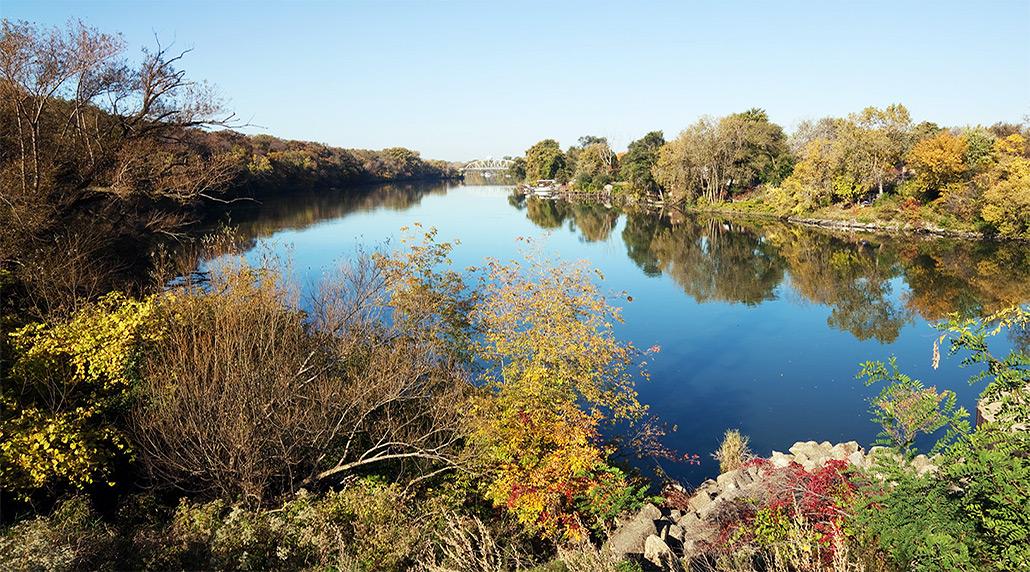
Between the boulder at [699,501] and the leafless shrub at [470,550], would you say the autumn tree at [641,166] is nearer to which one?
the boulder at [699,501]

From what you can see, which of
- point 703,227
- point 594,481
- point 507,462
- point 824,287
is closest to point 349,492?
point 507,462

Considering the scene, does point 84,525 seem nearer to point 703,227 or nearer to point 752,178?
point 703,227

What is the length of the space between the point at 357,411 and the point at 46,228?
29.4 feet

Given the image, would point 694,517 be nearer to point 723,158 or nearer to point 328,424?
point 328,424

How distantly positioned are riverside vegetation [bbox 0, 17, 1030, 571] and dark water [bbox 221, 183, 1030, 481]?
10.8 feet

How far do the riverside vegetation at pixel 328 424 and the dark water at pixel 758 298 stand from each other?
3.31 meters

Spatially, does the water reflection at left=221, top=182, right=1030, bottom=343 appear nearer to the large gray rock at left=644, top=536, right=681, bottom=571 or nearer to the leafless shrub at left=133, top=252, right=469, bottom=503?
the large gray rock at left=644, top=536, right=681, bottom=571

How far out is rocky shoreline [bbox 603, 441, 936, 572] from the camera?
29.8 ft

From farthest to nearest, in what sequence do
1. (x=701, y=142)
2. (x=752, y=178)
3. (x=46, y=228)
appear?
(x=752, y=178)
(x=701, y=142)
(x=46, y=228)

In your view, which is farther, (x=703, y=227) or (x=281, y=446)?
(x=703, y=227)

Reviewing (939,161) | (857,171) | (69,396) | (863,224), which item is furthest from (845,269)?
(69,396)

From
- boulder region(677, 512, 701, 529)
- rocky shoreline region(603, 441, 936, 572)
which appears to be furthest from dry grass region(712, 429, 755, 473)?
boulder region(677, 512, 701, 529)

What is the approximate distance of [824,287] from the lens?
3328 cm

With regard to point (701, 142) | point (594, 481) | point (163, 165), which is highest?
point (701, 142)
